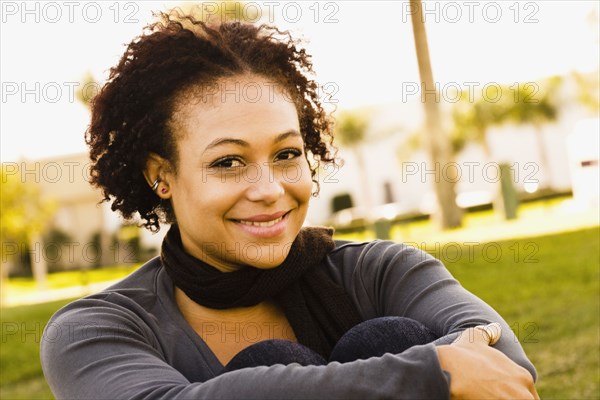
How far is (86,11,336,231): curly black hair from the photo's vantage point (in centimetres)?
264

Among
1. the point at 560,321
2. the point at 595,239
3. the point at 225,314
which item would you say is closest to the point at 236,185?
the point at 225,314

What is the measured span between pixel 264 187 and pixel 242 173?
0.07 m

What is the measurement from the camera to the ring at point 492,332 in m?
2.21

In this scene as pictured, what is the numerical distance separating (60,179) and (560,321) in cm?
2951

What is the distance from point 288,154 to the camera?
2.58 m

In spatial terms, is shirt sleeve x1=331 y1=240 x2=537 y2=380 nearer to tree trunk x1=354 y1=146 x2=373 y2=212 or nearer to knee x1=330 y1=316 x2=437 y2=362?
knee x1=330 y1=316 x2=437 y2=362

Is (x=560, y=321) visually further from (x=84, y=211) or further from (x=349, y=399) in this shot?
(x=84, y=211)

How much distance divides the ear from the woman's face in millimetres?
104

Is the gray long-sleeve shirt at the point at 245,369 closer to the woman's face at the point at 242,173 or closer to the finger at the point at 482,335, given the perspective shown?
the finger at the point at 482,335

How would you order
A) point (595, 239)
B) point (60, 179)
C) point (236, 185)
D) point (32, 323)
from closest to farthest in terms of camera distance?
1. point (236, 185)
2. point (32, 323)
3. point (595, 239)
4. point (60, 179)

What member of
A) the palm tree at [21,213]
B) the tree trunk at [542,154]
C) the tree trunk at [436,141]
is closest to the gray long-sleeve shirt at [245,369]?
the tree trunk at [436,141]

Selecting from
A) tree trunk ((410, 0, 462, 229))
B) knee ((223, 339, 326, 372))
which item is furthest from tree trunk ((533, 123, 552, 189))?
knee ((223, 339, 326, 372))

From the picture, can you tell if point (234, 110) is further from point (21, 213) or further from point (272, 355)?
point (21, 213)

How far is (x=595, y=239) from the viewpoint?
31.2 feet
